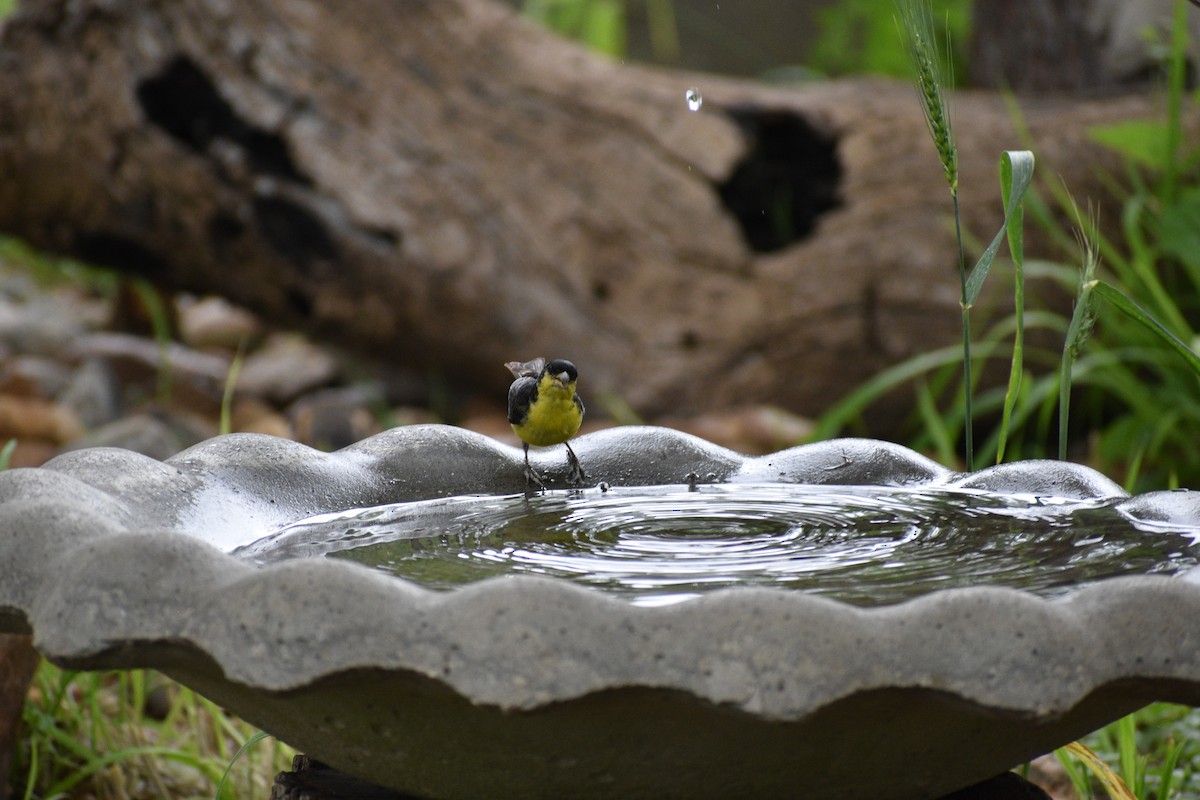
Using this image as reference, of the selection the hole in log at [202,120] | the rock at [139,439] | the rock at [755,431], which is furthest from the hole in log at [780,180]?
the rock at [139,439]

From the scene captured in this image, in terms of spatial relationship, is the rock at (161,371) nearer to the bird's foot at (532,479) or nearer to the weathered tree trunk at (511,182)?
the weathered tree trunk at (511,182)

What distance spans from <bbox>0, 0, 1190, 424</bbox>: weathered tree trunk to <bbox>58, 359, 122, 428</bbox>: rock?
0.85 metres

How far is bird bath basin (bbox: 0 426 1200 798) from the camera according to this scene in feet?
3.75

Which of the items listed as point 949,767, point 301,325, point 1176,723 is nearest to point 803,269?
point 301,325

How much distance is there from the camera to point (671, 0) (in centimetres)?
1062

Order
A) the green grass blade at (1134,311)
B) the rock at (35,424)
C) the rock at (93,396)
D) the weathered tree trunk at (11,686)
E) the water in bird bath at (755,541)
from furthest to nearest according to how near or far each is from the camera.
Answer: the rock at (93,396) < the rock at (35,424) < the weathered tree trunk at (11,686) < the green grass blade at (1134,311) < the water in bird bath at (755,541)

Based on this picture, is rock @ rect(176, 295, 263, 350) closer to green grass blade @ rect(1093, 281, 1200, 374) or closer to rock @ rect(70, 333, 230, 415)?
rock @ rect(70, 333, 230, 415)

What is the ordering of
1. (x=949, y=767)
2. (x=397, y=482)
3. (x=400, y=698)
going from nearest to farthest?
(x=400, y=698) → (x=949, y=767) → (x=397, y=482)

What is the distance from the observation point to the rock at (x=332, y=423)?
5.07 metres

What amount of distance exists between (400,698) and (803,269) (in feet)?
12.0

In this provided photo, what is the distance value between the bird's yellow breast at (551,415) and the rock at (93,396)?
383 centimetres

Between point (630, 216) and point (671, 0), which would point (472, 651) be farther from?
point (671, 0)

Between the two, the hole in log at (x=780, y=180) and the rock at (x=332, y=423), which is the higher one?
the hole in log at (x=780, y=180)

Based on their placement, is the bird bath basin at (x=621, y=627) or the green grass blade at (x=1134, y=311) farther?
the green grass blade at (x=1134, y=311)
